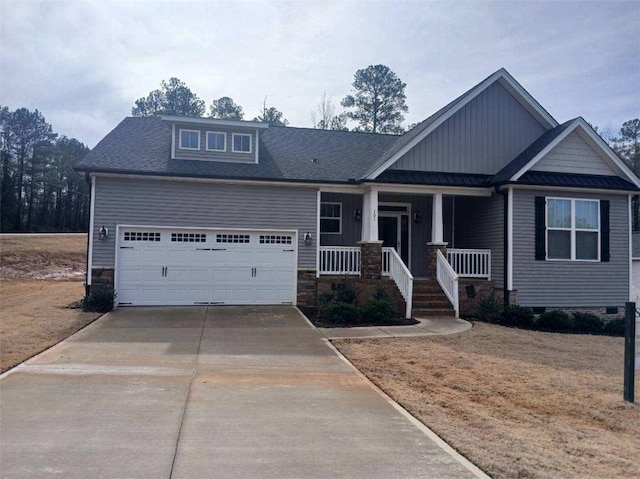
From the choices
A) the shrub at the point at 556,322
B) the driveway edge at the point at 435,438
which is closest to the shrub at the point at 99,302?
the driveway edge at the point at 435,438

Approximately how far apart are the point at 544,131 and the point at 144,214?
1282 centimetres

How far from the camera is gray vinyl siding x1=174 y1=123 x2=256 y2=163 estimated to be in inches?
607

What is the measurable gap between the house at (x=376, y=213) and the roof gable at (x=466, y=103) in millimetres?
46

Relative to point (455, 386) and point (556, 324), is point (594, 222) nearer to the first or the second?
point (556, 324)

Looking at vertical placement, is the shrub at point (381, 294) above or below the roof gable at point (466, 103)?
below

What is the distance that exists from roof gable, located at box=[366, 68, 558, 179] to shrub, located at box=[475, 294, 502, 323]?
4859 mm

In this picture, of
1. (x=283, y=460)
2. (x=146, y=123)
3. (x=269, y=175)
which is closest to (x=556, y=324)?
(x=269, y=175)

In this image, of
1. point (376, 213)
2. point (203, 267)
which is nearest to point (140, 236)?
point (203, 267)

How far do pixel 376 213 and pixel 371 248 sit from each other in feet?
3.50

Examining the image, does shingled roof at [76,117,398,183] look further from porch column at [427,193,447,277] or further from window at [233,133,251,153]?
porch column at [427,193,447,277]

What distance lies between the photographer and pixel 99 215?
45.5 ft

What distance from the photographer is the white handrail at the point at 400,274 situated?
1341cm

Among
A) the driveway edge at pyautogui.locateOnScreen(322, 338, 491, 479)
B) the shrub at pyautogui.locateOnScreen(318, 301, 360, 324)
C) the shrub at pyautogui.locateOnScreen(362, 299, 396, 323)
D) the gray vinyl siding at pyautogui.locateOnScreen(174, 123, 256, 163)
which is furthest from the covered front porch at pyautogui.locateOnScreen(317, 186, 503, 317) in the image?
the driveway edge at pyautogui.locateOnScreen(322, 338, 491, 479)

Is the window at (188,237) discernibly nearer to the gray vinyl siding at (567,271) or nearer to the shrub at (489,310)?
the shrub at (489,310)
